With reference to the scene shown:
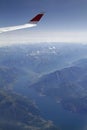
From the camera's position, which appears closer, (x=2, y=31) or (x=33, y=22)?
(x=2, y=31)

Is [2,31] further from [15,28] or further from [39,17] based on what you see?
[39,17]

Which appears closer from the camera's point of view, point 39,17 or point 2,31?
point 2,31

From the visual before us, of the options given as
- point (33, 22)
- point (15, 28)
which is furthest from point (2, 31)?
point (33, 22)

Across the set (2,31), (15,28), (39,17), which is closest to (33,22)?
(39,17)

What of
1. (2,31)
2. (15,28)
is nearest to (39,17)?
(15,28)

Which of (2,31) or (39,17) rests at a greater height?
(39,17)

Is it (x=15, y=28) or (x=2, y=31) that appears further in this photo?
(x=15, y=28)

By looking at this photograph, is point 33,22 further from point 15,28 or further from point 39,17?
point 15,28

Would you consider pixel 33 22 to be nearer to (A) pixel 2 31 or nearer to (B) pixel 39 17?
(B) pixel 39 17

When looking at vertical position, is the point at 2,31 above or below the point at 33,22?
below
